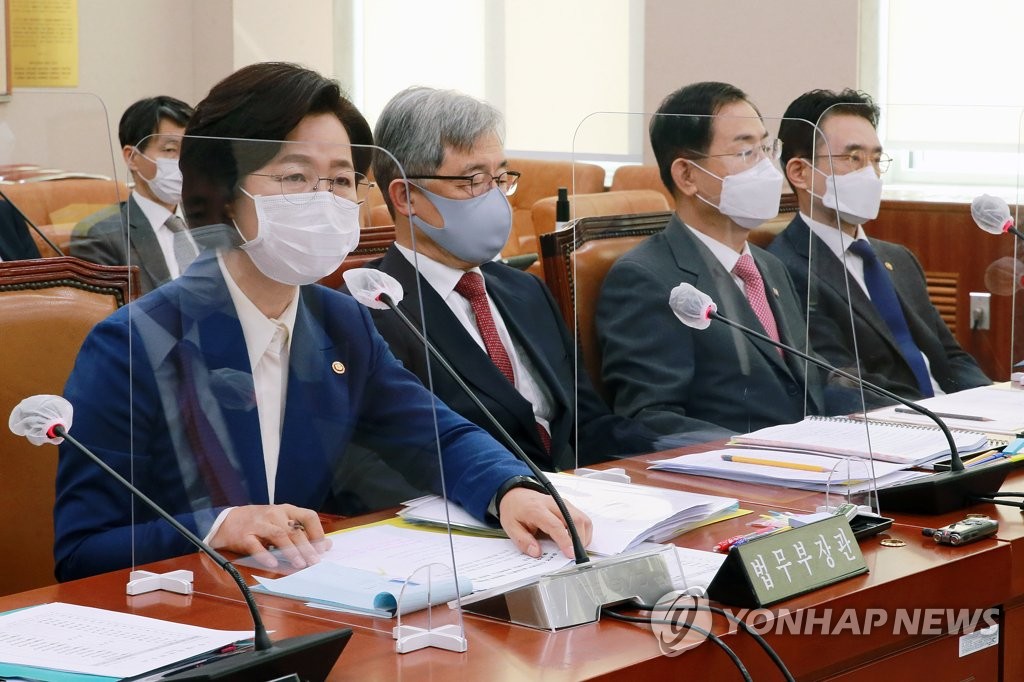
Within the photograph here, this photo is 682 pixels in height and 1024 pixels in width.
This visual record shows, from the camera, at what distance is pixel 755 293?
5.88ft

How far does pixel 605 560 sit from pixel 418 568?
0.19 m

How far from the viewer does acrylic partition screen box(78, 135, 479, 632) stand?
1169mm

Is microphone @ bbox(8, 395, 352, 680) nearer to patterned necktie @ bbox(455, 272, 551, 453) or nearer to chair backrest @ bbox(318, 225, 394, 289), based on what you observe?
chair backrest @ bbox(318, 225, 394, 289)

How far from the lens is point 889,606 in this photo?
131 cm

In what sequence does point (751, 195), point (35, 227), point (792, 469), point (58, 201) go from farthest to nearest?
point (58, 201) < point (35, 227) < point (751, 195) < point (792, 469)

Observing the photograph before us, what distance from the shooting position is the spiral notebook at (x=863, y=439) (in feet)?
5.68

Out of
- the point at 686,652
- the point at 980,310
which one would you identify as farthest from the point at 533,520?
the point at 980,310

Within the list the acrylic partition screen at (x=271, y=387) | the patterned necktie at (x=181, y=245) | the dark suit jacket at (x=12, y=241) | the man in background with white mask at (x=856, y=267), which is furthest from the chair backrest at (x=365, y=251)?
the dark suit jacket at (x=12, y=241)

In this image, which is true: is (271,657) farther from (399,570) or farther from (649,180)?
(649,180)

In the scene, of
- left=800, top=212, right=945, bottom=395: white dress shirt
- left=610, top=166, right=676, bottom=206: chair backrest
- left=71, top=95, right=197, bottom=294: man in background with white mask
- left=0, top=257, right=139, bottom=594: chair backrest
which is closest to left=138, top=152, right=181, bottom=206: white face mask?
left=71, top=95, right=197, bottom=294: man in background with white mask

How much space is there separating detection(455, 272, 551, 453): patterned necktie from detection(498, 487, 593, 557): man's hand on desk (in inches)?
26.1

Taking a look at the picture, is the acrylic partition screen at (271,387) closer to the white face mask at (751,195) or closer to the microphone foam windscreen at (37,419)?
the microphone foam windscreen at (37,419)

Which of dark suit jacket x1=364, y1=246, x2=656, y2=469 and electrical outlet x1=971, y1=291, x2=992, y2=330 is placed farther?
electrical outlet x1=971, y1=291, x2=992, y2=330

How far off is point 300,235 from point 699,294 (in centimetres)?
75
